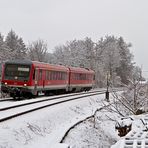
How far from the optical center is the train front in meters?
26.1

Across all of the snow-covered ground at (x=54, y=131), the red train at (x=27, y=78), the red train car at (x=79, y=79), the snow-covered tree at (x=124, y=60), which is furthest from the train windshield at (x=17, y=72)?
the snow-covered tree at (x=124, y=60)

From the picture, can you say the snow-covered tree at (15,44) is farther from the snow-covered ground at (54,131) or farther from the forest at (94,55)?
the snow-covered ground at (54,131)

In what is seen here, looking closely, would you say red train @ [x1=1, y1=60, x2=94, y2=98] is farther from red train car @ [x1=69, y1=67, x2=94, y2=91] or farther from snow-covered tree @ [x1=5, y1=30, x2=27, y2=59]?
snow-covered tree @ [x1=5, y1=30, x2=27, y2=59]

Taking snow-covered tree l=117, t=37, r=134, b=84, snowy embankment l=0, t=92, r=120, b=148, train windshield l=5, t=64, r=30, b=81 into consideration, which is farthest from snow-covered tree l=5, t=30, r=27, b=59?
snowy embankment l=0, t=92, r=120, b=148

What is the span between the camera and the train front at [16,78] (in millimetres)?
26141

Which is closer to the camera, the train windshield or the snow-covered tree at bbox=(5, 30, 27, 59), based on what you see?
the train windshield

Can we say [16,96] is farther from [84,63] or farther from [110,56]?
[110,56]

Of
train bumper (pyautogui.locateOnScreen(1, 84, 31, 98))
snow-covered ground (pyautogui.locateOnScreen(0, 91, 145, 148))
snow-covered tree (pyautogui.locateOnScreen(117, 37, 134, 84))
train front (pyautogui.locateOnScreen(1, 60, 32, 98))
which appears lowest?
snow-covered ground (pyautogui.locateOnScreen(0, 91, 145, 148))

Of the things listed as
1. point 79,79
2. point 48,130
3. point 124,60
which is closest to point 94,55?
point 124,60

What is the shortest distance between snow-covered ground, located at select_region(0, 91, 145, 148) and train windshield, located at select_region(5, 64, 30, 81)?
6.72m

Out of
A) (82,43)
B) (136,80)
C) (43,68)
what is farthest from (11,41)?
(136,80)

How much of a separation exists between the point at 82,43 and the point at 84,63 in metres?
14.4

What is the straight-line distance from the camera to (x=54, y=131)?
46.5ft

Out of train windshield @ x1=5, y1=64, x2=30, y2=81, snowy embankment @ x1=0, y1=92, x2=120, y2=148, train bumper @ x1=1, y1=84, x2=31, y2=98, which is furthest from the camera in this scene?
train windshield @ x1=5, y1=64, x2=30, y2=81
